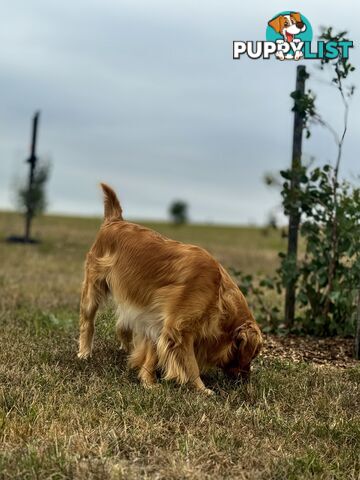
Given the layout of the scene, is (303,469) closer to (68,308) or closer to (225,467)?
(225,467)

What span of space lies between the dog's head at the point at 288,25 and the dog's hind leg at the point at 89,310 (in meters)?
3.33

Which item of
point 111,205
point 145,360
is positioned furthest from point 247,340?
point 111,205

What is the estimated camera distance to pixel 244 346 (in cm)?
435

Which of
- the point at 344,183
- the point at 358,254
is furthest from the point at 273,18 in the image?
the point at 358,254

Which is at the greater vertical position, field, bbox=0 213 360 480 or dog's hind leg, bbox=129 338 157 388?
dog's hind leg, bbox=129 338 157 388

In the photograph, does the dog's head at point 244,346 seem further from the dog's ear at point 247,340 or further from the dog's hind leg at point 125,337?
the dog's hind leg at point 125,337

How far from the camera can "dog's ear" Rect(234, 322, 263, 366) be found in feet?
14.3

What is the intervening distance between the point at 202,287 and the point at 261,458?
1402mm

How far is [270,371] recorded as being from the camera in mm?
4840

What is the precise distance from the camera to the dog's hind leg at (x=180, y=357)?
4312mm

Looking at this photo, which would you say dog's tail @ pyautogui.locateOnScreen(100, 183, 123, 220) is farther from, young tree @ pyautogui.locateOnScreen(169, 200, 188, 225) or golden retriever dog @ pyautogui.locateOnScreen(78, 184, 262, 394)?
young tree @ pyautogui.locateOnScreen(169, 200, 188, 225)

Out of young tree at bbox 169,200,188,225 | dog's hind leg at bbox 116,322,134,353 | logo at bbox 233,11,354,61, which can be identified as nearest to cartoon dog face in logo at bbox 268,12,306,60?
logo at bbox 233,11,354,61

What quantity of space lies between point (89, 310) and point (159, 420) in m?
1.68

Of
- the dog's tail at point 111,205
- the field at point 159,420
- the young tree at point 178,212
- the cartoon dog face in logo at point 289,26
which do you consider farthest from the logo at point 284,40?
the young tree at point 178,212
